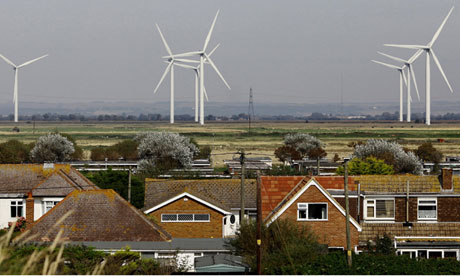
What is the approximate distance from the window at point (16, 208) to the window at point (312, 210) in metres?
16.6

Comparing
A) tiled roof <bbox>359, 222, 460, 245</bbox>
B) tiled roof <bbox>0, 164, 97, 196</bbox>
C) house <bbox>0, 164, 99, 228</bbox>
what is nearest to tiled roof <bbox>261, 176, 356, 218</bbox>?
tiled roof <bbox>359, 222, 460, 245</bbox>

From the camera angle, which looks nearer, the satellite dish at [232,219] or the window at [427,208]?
the window at [427,208]

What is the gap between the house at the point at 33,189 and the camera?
44.4 m

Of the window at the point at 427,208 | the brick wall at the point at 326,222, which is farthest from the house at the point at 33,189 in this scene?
the window at the point at 427,208

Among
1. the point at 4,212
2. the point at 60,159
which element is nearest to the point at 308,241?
the point at 4,212

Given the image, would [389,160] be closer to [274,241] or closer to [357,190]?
[357,190]

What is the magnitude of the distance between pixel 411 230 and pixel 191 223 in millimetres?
11271

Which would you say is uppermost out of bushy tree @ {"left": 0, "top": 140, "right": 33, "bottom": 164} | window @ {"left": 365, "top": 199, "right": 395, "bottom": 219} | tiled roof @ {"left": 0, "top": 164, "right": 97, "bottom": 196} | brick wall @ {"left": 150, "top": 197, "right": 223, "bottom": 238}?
bushy tree @ {"left": 0, "top": 140, "right": 33, "bottom": 164}

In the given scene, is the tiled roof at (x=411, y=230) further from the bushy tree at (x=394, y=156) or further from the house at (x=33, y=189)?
the bushy tree at (x=394, y=156)

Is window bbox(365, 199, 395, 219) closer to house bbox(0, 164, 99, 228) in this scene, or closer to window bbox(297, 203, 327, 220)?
window bbox(297, 203, 327, 220)

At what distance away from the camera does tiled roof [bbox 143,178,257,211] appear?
4503 cm

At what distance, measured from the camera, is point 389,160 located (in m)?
86.9

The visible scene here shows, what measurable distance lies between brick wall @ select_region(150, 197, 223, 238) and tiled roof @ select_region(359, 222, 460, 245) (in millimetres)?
8072

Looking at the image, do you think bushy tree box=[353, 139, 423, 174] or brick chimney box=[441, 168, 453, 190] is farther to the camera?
bushy tree box=[353, 139, 423, 174]
